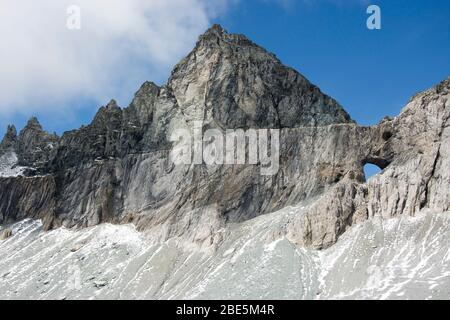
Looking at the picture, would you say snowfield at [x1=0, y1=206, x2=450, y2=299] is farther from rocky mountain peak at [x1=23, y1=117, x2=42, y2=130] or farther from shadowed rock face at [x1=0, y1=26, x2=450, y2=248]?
rocky mountain peak at [x1=23, y1=117, x2=42, y2=130]

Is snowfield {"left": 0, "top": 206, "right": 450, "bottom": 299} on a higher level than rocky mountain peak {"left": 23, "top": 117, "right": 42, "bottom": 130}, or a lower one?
lower

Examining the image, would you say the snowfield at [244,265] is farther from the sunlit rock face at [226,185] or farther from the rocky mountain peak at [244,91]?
the rocky mountain peak at [244,91]

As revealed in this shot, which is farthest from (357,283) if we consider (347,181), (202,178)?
(202,178)

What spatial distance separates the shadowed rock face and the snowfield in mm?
3244

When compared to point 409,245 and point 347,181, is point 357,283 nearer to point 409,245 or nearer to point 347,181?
point 409,245

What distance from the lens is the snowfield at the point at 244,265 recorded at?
86.4 meters

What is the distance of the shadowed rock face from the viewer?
333 feet

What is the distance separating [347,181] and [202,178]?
25056 mm

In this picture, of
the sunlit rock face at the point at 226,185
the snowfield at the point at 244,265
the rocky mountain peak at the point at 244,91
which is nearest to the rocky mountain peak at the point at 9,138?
the sunlit rock face at the point at 226,185

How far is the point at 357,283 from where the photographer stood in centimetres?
8644

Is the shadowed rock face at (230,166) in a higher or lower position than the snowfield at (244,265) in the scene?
higher

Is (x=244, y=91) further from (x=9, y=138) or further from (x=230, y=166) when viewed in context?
(x=9, y=138)

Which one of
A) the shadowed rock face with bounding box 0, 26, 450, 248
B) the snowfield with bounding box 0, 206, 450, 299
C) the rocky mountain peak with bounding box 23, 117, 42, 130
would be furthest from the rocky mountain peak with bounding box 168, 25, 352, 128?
the rocky mountain peak with bounding box 23, 117, 42, 130

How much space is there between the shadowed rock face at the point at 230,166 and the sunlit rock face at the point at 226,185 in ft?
0.72
